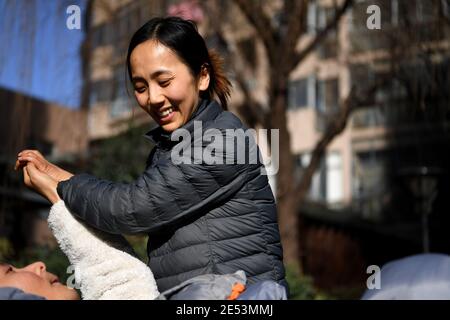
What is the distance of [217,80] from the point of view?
260cm

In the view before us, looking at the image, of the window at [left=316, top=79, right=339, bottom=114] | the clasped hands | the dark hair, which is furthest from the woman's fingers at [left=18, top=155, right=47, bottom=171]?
the window at [left=316, top=79, right=339, bottom=114]

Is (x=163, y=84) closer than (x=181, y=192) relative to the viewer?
No

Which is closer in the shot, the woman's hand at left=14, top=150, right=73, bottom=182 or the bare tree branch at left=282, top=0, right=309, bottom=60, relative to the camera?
the woman's hand at left=14, top=150, right=73, bottom=182

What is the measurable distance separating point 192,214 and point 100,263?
0.31 meters

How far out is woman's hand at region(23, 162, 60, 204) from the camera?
2.19 metres

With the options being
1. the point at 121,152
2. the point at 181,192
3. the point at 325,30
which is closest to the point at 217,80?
the point at 181,192

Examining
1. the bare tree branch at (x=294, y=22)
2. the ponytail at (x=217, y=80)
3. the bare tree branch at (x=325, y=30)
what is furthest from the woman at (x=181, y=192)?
the bare tree branch at (x=325, y=30)

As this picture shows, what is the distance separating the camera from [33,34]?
5.70m

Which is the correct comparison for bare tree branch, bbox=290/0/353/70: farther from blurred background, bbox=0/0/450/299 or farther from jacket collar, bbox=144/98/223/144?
jacket collar, bbox=144/98/223/144

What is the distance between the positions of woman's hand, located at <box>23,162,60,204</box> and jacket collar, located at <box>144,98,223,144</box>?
407 mm

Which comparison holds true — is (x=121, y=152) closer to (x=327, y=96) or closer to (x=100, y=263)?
(x=100, y=263)
